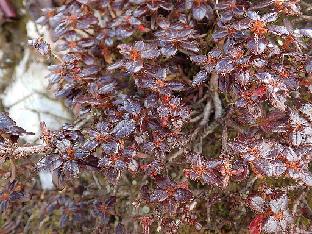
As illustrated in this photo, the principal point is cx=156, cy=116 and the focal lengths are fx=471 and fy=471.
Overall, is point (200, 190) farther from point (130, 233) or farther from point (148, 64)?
point (148, 64)

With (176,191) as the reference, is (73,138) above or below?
above

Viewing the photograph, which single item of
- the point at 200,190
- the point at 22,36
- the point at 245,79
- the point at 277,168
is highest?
the point at 245,79

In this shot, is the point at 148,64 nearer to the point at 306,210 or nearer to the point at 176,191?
the point at 176,191

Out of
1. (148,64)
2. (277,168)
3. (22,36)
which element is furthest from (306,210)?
(22,36)

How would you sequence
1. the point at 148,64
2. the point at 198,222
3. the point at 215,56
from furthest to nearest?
the point at 198,222 < the point at 148,64 < the point at 215,56

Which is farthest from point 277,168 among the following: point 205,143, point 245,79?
point 205,143

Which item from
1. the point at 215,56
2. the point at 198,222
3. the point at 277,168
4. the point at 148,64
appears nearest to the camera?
the point at 277,168

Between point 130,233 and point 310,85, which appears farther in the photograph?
point 130,233
